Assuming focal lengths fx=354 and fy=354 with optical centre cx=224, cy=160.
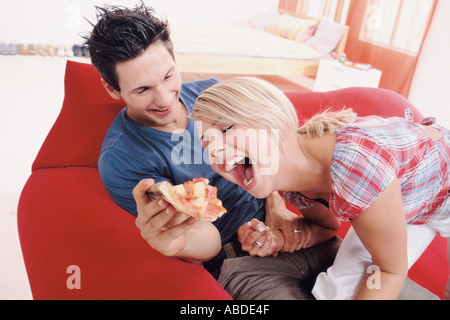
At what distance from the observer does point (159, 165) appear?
1.29 meters

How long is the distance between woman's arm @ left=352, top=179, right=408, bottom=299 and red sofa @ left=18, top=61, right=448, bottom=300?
16.5 inches

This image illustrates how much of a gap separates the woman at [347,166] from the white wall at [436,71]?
10.5 ft

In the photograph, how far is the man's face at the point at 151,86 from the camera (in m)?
1.24

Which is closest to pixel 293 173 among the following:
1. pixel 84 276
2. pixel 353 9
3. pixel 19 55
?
pixel 84 276

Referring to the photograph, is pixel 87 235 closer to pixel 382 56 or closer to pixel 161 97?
pixel 161 97

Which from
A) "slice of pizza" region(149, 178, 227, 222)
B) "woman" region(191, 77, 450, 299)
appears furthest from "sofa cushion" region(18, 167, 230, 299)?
"woman" region(191, 77, 450, 299)

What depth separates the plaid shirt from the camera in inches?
37.1

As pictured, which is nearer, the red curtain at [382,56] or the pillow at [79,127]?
the pillow at [79,127]

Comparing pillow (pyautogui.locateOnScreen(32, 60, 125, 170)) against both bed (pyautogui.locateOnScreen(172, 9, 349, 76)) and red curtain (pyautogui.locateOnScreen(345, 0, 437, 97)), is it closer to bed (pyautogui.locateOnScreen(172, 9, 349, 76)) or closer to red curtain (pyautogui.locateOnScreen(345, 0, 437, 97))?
bed (pyautogui.locateOnScreen(172, 9, 349, 76))

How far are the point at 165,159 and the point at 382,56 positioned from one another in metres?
4.12

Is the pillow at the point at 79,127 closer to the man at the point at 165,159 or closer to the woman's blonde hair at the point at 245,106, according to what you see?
the man at the point at 165,159

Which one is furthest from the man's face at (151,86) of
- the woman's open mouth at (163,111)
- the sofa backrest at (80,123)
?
the sofa backrest at (80,123)

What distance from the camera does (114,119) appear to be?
1.46 meters

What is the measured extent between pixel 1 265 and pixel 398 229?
6.16 ft
